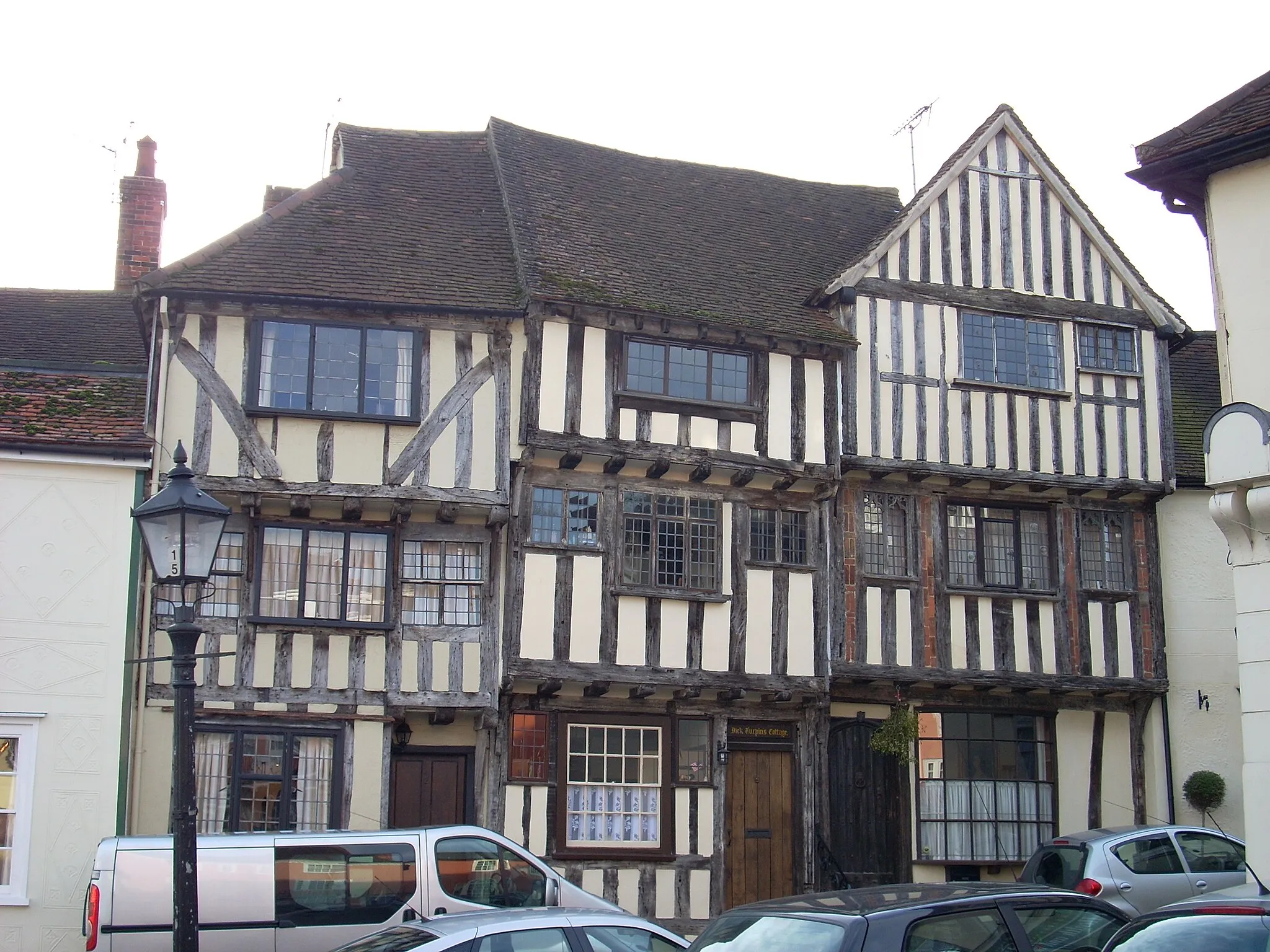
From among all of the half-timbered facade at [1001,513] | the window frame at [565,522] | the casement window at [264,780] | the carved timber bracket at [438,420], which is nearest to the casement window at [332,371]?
the carved timber bracket at [438,420]

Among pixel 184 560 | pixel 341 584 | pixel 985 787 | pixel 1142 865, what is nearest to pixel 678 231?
pixel 341 584

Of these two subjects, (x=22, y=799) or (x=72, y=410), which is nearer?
(x=22, y=799)

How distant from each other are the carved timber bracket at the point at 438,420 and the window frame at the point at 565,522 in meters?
1.36

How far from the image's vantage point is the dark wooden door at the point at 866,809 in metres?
19.5

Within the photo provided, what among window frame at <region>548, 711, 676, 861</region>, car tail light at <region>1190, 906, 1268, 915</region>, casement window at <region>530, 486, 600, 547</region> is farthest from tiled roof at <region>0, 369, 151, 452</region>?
car tail light at <region>1190, 906, 1268, 915</region>

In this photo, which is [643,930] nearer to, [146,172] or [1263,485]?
[1263,485]

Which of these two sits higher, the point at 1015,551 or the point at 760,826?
the point at 1015,551

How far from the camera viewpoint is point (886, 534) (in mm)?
20250

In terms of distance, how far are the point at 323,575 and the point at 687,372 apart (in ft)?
17.5

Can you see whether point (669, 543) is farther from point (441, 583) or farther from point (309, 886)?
point (309, 886)

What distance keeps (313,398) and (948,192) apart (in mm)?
9442

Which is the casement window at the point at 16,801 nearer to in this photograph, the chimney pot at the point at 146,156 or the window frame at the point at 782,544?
the window frame at the point at 782,544

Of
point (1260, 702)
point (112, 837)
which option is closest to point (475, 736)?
point (112, 837)

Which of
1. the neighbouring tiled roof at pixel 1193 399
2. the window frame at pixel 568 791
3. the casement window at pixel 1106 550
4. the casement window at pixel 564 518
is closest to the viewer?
the window frame at pixel 568 791
